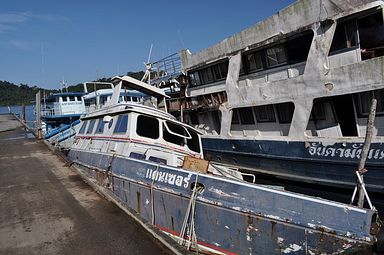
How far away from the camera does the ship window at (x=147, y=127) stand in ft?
33.5

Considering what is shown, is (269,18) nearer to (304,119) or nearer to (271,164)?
(304,119)

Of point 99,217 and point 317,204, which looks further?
point 99,217

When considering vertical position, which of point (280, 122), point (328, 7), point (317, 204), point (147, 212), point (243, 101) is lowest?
point (147, 212)

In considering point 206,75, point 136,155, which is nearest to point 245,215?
point 136,155

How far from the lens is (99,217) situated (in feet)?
21.7

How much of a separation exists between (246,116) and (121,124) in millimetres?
5325

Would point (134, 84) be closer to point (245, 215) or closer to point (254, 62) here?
point (254, 62)

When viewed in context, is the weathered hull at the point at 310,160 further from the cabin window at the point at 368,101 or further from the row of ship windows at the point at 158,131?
the cabin window at the point at 368,101

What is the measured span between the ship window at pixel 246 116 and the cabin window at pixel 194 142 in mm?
2875

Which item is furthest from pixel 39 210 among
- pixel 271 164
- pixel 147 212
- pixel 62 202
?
pixel 271 164

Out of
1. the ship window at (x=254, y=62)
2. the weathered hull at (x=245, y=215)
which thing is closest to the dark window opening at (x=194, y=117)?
the ship window at (x=254, y=62)

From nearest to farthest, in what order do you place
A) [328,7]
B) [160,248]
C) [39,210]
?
[160,248], [39,210], [328,7]

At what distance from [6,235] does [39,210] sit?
124cm

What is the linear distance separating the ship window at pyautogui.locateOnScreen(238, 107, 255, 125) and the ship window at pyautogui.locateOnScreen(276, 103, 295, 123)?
1410mm
